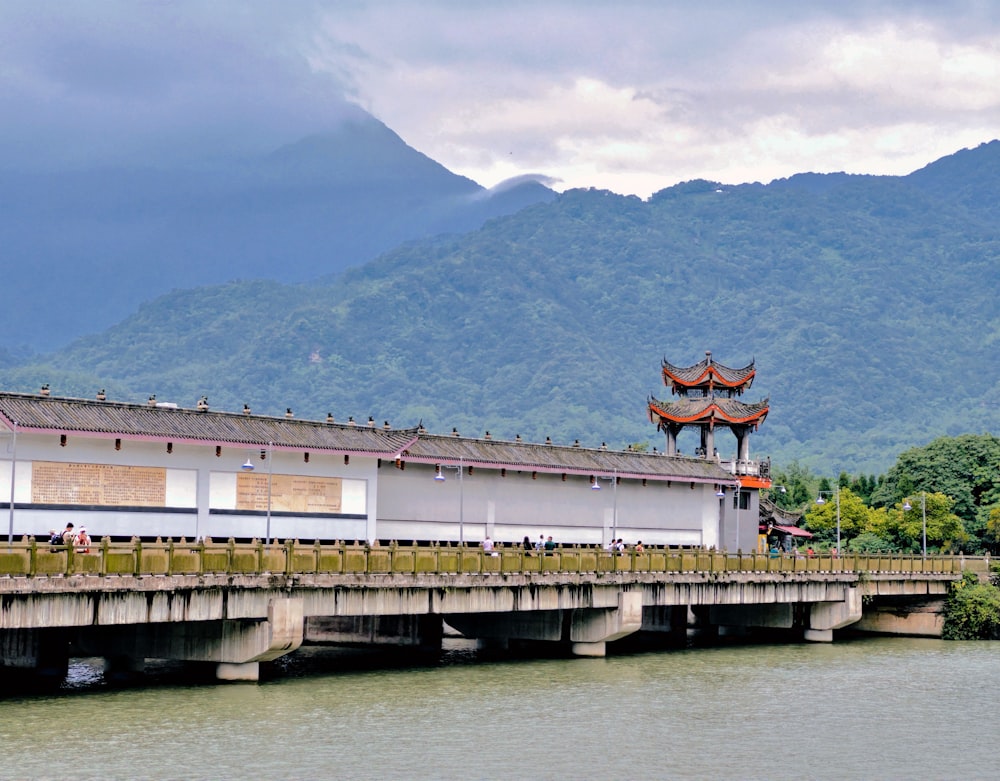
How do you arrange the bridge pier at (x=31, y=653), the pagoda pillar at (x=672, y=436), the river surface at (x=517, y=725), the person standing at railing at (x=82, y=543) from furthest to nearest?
the pagoda pillar at (x=672, y=436) < the bridge pier at (x=31, y=653) < the person standing at railing at (x=82, y=543) < the river surface at (x=517, y=725)

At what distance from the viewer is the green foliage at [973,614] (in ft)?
239

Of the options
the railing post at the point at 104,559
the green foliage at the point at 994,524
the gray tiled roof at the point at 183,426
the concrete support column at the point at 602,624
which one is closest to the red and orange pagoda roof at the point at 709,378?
the green foliage at the point at 994,524

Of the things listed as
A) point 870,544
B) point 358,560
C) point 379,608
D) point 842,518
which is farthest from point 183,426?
point 842,518

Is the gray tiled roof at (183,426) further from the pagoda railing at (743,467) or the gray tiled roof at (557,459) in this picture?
the pagoda railing at (743,467)

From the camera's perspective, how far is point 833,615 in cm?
7144

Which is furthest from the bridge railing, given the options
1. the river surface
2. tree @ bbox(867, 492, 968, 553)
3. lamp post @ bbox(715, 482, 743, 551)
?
tree @ bbox(867, 492, 968, 553)

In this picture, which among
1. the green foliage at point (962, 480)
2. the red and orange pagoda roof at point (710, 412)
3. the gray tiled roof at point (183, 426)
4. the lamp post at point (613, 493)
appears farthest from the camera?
the green foliage at point (962, 480)

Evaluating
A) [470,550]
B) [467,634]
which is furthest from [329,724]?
[467,634]

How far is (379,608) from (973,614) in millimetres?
35626

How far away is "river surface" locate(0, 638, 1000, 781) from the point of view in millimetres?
35188

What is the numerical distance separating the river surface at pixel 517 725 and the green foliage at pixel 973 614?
52.9 feet

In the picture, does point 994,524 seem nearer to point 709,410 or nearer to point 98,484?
point 709,410

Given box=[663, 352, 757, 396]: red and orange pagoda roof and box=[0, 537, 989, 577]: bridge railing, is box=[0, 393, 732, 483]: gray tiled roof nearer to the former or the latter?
box=[0, 537, 989, 577]: bridge railing

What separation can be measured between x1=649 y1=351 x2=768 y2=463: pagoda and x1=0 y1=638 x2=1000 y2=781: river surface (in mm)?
36026
